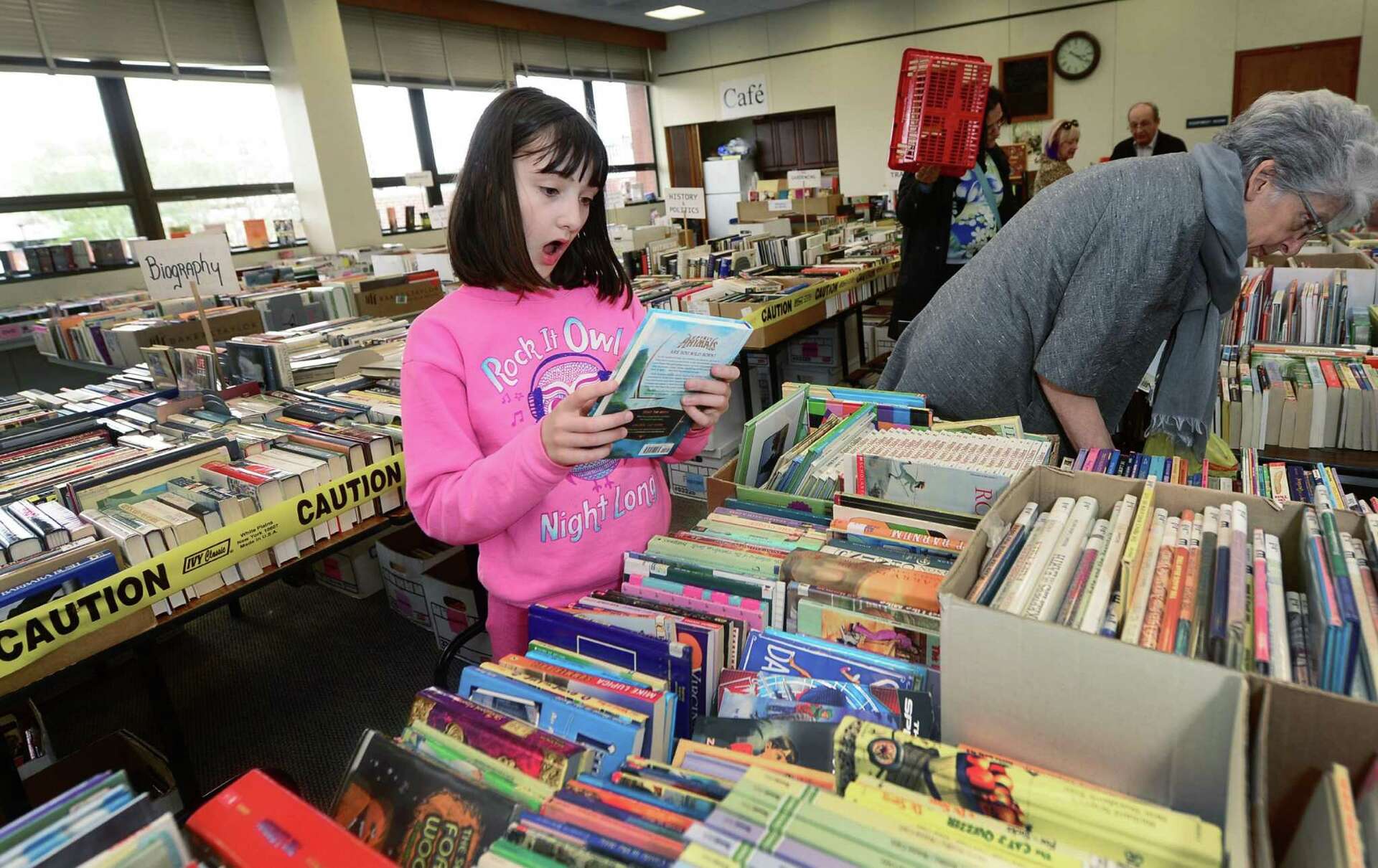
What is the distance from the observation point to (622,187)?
1073 cm

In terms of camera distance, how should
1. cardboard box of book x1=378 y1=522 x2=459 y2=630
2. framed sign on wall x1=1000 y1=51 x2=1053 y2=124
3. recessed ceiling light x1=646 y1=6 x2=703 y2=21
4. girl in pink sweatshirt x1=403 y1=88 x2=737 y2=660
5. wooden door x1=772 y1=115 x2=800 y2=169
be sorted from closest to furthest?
1. girl in pink sweatshirt x1=403 y1=88 x2=737 y2=660
2. cardboard box of book x1=378 y1=522 x2=459 y2=630
3. framed sign on wall x1=1000 y1=51 x2=1053 y2=124
4. recessed ceiling light x1=646 y1=6 x2=703 y2=21
5. wooden door x1=772 y1=115 x2=800 y2=169

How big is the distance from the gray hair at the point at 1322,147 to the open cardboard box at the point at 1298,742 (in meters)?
1.10

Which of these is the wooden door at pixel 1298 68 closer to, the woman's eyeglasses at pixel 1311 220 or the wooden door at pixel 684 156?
the wooden door at pixel 684 156

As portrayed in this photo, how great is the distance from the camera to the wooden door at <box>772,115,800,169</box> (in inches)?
412

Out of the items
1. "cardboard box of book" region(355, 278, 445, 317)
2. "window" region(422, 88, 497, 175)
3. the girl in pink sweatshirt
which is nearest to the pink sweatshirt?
the girl in pink sweatshirt

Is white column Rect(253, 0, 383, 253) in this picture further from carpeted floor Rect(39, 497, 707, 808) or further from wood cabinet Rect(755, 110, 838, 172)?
wood cabinet Rect(755, 110, 838, 172)

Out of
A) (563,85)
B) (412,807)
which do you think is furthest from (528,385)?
(563,85)

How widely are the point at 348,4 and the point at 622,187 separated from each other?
4.30 m

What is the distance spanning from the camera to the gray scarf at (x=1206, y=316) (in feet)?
4.31

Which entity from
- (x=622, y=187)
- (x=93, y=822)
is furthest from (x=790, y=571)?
(x=622, y=187)

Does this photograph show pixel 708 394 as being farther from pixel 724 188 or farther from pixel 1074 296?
pixel 724 188

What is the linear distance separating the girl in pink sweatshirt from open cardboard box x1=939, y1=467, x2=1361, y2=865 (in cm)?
50

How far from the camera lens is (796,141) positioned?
1049cm

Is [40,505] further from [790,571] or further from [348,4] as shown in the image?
[348,4]
